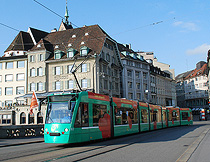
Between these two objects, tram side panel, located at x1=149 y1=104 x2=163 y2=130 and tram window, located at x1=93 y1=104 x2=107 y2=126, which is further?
tram side panel, located at x1=149 y1=104 x2=163 y2=130

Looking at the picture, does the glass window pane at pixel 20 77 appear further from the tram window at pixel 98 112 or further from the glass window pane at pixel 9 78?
the tram window at pixel 98 112

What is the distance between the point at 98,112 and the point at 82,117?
2140 mm

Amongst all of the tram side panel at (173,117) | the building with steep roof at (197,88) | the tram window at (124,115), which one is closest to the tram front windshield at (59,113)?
the tram window at (124,115)

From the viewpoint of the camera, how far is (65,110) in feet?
A: 45.7

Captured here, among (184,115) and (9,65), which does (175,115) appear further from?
(9,65)

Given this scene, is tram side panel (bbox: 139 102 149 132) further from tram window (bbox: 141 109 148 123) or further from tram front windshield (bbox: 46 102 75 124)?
tram front windshield (bbox: 46 102 75 124)

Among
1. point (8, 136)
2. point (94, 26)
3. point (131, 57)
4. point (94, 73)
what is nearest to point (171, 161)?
point (8, 136)

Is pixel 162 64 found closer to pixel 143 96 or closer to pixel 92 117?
pixel 143 96

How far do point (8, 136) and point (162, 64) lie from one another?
2910 inches

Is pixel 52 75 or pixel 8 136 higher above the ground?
pixel 52 75

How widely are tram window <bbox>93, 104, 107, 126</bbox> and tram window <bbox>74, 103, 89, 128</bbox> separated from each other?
1016 millimetres

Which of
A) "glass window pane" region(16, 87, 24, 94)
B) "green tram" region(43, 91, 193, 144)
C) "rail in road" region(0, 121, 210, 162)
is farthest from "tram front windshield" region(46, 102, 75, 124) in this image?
"glass window pane" region(16, 87, 24, 94)

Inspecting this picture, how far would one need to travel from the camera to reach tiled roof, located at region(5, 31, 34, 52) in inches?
2311

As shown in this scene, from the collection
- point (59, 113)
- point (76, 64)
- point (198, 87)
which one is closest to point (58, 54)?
point (76, 64)
